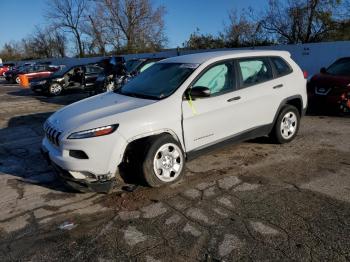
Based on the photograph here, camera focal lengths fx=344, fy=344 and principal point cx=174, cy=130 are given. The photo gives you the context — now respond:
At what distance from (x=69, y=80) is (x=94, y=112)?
13392mm

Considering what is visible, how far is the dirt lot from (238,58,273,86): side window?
1.22 metres

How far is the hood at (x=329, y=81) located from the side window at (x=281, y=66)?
2982 millimetres

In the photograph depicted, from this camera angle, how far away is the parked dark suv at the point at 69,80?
16.3 meters

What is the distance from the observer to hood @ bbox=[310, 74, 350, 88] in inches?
329

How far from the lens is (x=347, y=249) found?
304cm

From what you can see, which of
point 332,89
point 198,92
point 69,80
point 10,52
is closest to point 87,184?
point 198,92

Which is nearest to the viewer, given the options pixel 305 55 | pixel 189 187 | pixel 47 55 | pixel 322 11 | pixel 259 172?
pixel 189 187

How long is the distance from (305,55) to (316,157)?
11.6 metres

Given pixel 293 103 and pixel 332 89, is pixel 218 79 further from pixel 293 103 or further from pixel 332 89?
pixel 332 89

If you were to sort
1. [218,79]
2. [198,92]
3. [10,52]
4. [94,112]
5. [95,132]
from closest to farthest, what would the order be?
[95,132]
[94,112]
[198,92]
[218,79]
[10,52]

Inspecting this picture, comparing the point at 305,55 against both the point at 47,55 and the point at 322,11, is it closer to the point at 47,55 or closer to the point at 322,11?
the point at 322,11

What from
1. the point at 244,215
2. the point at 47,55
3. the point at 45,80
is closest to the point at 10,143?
the point at 244,215

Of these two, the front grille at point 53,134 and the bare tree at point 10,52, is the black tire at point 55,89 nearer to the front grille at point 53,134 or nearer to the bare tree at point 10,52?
the front grille at point 53,134

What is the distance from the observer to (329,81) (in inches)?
338
